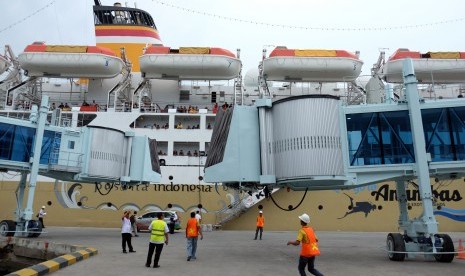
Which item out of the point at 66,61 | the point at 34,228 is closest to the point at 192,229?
the point at 34,228

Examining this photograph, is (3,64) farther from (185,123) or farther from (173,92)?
(185,123)

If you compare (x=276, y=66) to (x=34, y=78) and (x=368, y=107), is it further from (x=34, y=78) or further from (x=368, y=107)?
(x=34, y=78)

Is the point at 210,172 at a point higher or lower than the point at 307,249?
higher

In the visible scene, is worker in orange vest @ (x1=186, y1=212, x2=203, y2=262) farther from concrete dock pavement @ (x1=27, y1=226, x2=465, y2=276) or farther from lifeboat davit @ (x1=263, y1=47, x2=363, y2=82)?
lifeboat davit @ (x1=263, y1=47, x2=363, y2=82)

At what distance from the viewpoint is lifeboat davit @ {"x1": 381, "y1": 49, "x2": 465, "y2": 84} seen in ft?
93.1

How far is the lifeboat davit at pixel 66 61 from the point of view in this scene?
1112 inches

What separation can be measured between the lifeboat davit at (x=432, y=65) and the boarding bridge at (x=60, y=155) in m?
19.6

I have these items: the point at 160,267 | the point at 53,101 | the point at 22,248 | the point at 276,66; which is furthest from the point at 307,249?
the point at 53,101

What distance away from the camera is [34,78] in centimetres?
3019

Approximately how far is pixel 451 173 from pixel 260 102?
6.88 m

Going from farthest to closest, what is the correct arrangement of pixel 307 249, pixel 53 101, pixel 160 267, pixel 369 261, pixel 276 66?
pixel 53 101
pixel 276 66
pixel 369 261
pixel 160 267
pixel 307 249

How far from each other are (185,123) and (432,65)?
1930 cm

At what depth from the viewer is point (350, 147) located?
1242cm

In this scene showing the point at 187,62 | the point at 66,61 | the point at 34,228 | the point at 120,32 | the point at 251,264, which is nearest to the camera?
the point at 251,264
